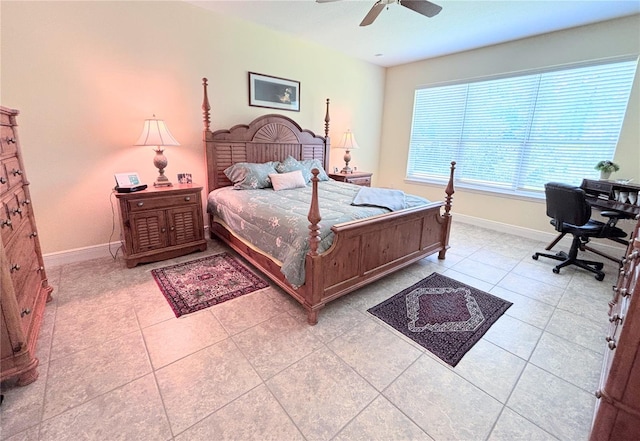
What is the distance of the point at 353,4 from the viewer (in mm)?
2961

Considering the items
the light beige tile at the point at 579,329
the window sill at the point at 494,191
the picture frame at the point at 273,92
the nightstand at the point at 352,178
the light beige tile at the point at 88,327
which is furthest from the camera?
the nightstand at the point at 352,178

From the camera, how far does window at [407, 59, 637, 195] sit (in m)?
3.41

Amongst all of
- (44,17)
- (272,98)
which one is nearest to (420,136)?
(272,98)

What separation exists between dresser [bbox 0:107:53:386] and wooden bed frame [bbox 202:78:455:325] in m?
1.53

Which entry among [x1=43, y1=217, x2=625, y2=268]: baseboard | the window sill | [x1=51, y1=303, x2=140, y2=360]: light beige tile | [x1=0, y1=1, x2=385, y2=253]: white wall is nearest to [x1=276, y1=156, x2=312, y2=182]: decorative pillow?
[x1=0, y1=1, x2=385, y2=253]: white wall

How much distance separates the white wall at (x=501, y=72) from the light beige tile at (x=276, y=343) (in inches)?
148

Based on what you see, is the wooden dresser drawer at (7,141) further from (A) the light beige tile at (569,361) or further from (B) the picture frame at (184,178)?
(A) the light beige tile at (569,361)

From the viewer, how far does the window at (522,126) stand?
11.2 feet

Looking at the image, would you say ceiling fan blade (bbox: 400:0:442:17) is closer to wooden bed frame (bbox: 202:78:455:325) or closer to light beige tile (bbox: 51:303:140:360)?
wooden bed frame (bbox: 202:78:455:325)

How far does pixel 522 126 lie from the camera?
13.2 ft

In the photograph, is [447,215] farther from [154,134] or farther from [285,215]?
[154,134]

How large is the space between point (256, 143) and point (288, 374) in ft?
9.91

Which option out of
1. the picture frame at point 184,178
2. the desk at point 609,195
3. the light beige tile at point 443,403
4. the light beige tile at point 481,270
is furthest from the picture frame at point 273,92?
the desk at point 609,195

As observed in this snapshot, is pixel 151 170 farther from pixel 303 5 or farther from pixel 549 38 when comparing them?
pixel 549 38
